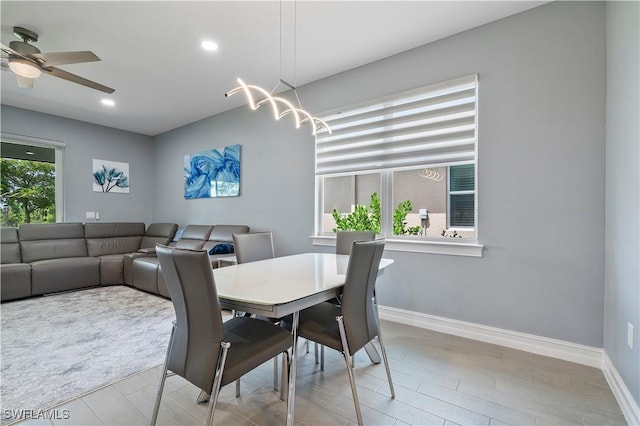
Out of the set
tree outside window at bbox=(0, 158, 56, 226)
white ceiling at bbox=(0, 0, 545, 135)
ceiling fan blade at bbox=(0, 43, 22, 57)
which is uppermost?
white ceiling at bbox=(0, 0, 545, 135)

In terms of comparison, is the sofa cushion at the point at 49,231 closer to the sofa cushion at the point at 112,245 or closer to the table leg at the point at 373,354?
the sofa cushion at the point at 112,245

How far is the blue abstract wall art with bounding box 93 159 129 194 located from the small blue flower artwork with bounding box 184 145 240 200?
4.33 ft

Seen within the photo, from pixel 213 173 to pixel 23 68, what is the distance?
2491mm

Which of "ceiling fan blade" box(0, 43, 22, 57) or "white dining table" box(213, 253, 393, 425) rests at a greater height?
"ceiling fan blade" box(0, 43, 22, 57)

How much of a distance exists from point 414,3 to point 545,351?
2.84 m

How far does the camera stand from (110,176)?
533cm

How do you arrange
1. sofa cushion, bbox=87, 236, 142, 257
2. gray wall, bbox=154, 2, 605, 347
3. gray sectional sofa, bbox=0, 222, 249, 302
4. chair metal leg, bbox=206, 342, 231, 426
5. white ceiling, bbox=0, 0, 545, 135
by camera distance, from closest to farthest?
1. chair metal leg, bbox=206, 342, 231, 426
2. gray wall, bbox=154, 2, 605, 347
3. white ceiling, bbox=0, 0, 545, 135
4. gray sectional sofa, bbox=0, 222, 249, 302
5. sofa cushion, bbox=87, 236, 142, 257

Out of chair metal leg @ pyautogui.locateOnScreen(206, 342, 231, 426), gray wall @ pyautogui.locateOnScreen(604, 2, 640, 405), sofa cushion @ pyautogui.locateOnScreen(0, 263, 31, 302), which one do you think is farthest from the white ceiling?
chair metal leg @ pyautogui.locateOnScreen(206, 342, 231, 426)

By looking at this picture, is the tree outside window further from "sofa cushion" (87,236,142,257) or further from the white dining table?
the white dining table

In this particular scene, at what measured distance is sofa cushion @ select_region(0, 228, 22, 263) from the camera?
3955mm

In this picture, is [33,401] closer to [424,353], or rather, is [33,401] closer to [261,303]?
[261,303]

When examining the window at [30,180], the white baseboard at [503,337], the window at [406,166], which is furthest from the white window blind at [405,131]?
the window at [30,180]

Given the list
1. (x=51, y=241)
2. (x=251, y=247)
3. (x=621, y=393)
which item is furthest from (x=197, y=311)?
(x=51, y=241)

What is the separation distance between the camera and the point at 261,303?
1.23m
